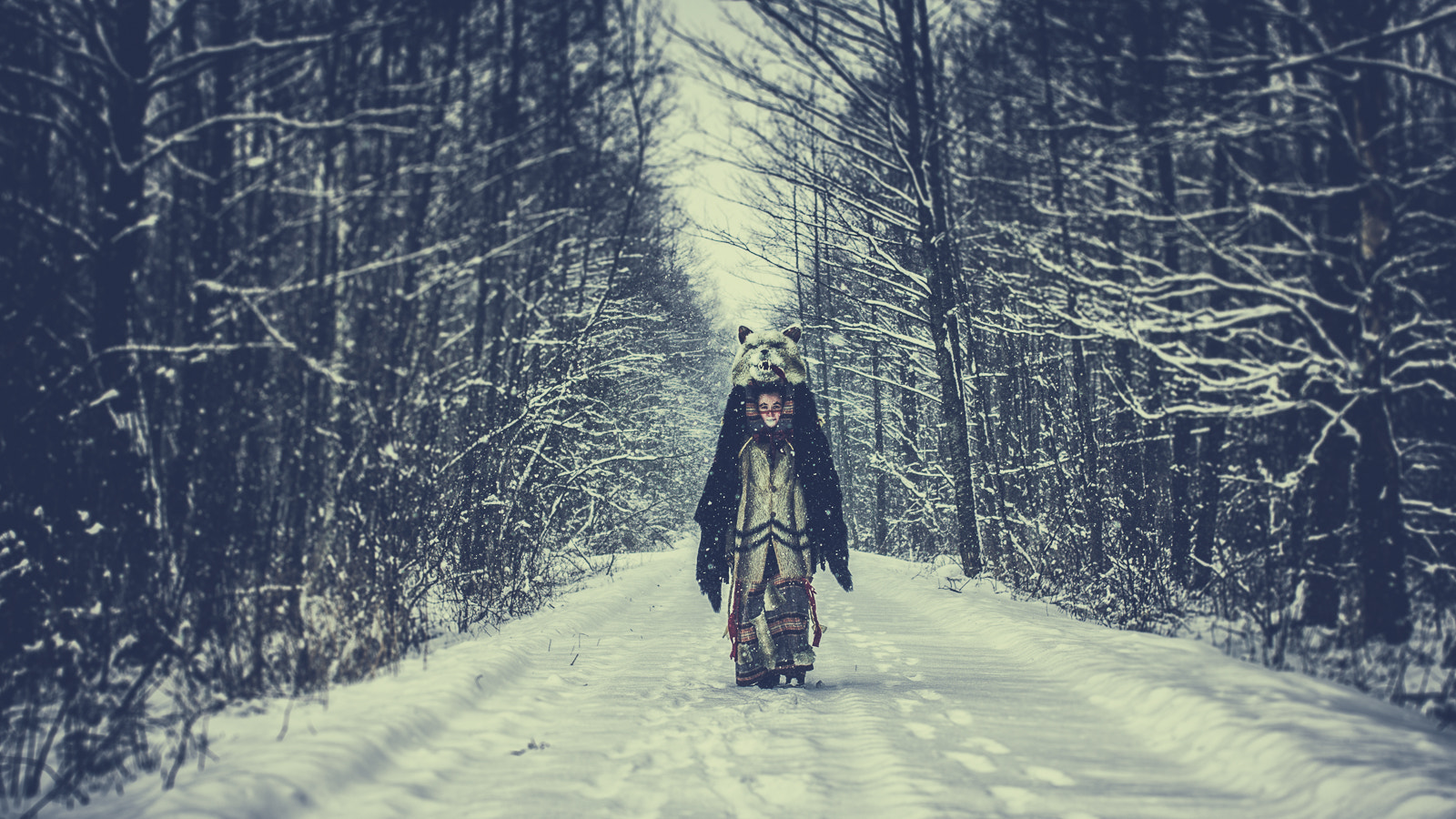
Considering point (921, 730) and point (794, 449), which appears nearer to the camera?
point (921, 730)

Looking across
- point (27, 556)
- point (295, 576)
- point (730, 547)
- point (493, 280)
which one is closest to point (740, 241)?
point (493, 280)

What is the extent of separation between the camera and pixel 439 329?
5875 mm

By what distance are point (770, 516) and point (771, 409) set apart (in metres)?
0.71

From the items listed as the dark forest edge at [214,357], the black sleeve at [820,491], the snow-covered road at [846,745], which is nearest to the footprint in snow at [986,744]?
the snow-covered road at [846,745]

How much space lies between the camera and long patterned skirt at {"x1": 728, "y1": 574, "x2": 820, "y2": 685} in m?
4.74

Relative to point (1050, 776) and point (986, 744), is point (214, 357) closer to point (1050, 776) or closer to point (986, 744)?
point (986, 744)

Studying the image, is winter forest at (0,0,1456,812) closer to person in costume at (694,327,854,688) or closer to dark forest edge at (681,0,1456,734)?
dark forest edge at (681,0,1456,734)

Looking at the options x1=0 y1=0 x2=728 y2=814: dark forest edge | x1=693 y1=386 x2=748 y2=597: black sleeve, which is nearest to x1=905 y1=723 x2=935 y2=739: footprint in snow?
x1=693 y1=386 x2=748 y2=597: black sleeve

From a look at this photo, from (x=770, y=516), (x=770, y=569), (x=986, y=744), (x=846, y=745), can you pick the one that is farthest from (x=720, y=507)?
(x=986, y=744)

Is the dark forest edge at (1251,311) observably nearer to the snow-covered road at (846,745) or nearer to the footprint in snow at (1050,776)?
the snow-covered road at (846,745)

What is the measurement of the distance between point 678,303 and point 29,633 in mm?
19229

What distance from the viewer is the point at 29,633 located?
3.57 metres

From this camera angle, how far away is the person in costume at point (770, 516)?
4.79m

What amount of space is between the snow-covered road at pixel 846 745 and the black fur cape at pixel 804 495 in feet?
2.48
